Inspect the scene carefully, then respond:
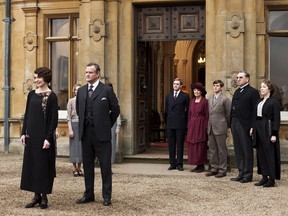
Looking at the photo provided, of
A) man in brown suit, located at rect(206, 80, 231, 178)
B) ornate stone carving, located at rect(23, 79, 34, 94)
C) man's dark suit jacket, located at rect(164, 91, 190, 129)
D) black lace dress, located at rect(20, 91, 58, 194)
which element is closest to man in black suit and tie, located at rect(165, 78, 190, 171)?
man's dark suit jacket, located at rect(164, 91, 190, 129)

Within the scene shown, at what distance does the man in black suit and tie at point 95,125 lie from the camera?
7.09 m

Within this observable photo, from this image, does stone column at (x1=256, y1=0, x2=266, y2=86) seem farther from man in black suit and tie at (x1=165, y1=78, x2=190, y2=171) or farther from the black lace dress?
the black lace dress

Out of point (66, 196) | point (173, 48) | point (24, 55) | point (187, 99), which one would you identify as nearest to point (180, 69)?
point (173, 48)

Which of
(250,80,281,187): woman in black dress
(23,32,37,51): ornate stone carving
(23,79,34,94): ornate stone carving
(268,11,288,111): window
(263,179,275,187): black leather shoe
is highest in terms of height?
(23,32,37,51): ornate stone carving

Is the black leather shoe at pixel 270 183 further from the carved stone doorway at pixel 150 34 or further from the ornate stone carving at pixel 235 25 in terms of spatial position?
the carved stone doorway at pixel 150 34

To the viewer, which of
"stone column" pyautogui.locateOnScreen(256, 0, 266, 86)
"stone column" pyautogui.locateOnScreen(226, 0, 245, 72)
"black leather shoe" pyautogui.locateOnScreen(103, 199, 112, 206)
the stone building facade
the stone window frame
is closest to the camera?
"black leather shoe" pyautogui.locateOnScreen(103, 199, 112, 206)

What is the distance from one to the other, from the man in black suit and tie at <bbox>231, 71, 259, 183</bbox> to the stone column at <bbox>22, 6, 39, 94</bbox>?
605 cm

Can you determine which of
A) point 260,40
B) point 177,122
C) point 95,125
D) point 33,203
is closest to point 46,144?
point 95,125

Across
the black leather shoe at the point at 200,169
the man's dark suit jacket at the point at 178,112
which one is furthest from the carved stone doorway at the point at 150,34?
the black leather shoe at the point at 200,169

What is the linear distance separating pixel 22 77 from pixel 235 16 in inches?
A: 223

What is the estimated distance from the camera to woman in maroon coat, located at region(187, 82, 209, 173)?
1053 centimetres

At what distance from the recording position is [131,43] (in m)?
12.3

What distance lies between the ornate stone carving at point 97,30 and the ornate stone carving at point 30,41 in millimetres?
2130

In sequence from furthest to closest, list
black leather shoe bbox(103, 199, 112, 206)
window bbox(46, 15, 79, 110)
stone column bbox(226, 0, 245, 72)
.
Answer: window bbox(46, 15, 79, 110)
stone column bbox(226, 0, 245, 72)
black leather shoe bbox(103, 199, 112, 206)
